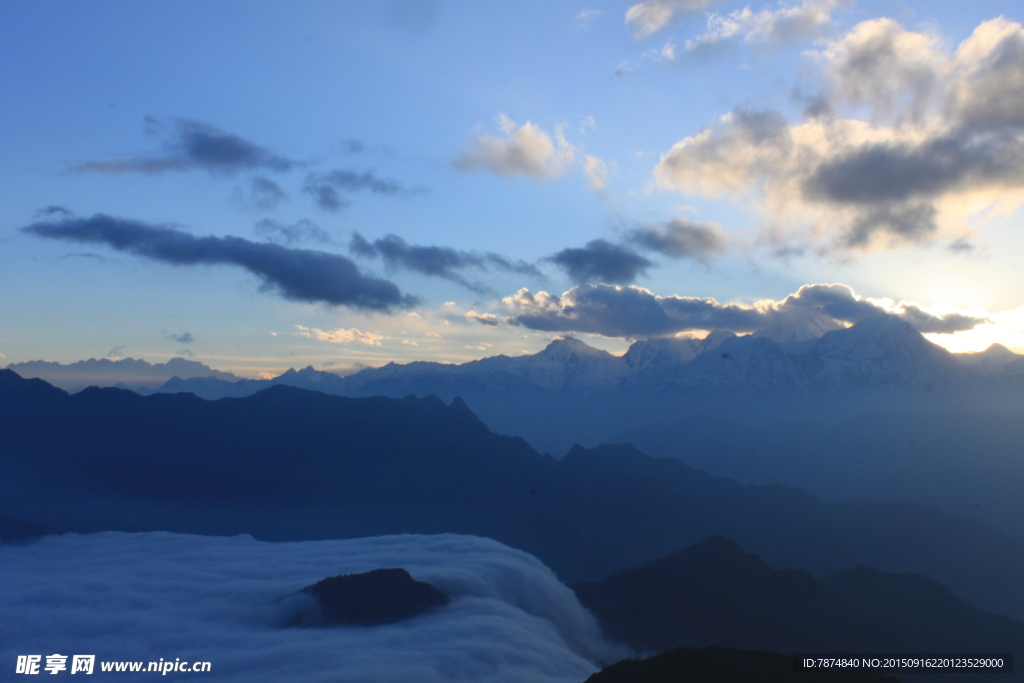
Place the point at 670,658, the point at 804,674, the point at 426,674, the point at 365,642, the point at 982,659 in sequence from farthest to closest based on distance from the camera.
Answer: the point at 982,659 < the point at 365,642 < the point at 426,674 < the point at 670,658 < the point at 804,674

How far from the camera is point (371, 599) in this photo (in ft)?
419

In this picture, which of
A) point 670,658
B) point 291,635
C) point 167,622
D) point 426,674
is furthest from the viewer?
point 167,622

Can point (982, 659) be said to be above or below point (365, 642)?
below

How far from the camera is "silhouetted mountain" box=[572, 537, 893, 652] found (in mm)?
158500

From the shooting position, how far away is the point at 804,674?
59875 millimetres

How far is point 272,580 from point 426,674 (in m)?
95.4

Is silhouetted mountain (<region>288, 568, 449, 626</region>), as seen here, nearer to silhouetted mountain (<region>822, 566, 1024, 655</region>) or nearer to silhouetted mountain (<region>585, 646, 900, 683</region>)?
silhouetted mountain (<region>585, 646, 900, 683</region>)

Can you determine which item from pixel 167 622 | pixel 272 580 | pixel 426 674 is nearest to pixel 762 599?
pixel 426 674

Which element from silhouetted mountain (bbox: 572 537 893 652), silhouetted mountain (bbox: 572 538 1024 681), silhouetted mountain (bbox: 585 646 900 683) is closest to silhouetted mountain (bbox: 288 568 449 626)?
silhouetted mountain (bbox: 572 537 893 652)

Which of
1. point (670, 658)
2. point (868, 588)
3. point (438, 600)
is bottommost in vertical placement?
point (868, 588)

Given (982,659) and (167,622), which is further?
(982,659)

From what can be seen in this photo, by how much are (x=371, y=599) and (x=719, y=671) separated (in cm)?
8894

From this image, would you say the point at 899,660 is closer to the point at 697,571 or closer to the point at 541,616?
the point at 697,571

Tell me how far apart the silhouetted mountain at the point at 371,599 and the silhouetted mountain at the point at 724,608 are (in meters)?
60.0
